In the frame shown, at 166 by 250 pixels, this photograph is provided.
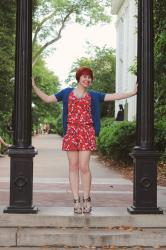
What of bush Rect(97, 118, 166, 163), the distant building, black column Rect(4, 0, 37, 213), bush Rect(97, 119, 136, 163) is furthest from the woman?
the distant building

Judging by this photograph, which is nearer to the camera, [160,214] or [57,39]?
[160,214]

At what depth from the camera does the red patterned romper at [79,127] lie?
24.6 ft

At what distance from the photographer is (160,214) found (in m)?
7.59

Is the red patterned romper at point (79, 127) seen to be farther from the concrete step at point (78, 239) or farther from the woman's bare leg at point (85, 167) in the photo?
the concrete step at point (78, 239)

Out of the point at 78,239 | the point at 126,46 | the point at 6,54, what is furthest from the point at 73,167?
the point at 126,46

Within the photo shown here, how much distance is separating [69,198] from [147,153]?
2557mm

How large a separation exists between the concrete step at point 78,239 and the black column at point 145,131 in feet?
1.95

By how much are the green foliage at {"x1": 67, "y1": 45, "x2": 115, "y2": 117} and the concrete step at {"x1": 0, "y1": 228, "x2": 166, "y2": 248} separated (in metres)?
34.1

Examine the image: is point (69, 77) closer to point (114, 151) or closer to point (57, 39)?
point (57, 39)

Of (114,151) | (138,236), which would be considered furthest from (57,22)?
(138,236)

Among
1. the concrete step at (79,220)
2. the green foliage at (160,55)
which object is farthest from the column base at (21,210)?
the green foliage at (160,55)

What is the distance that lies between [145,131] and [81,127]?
2.72ft

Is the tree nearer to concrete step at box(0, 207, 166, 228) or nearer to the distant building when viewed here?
the distant building

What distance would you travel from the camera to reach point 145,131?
7.77 metres
